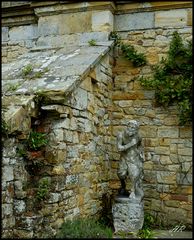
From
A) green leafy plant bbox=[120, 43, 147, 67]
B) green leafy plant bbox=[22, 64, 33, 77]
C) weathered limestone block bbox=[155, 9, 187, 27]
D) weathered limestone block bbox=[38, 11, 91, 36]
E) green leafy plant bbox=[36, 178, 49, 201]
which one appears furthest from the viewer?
weathered limestone block bbox=[38, 11, 91, 36]

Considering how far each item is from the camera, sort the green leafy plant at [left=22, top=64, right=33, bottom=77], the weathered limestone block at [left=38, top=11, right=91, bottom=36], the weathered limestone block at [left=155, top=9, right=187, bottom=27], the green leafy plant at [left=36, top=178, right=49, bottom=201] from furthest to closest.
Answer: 1. the weathered limestone block at [left=38, top=11, right=91, bottom=36]
2. the weathered limestone block at [left=155, top=9, right=187, bottom=27]
3. the green leafy plant at [left=22, top=64, right=33, bottom=77]
4. the green leafy plant at [left=36, top=178, right=49, bottom=201]

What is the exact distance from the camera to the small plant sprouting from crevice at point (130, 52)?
6.71 metres

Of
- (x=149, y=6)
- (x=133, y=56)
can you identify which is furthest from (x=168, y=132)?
(x=149, y=6)

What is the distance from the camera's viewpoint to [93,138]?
6.04 m

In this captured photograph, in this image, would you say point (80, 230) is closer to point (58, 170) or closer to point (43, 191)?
point (43, 191)

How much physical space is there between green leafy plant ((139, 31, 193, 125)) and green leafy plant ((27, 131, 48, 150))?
2271 mm

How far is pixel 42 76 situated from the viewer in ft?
18.4

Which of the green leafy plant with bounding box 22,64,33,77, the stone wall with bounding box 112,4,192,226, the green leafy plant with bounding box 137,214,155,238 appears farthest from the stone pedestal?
the green leafy plant with bounding box 22,64,33,77

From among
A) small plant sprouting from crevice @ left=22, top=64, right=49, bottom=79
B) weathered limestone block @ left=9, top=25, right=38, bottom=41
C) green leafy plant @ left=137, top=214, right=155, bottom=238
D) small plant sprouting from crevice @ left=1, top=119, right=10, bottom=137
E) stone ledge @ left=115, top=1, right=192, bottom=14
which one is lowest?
green leafy plant @ left=137, top=214, right=155, bottom=238

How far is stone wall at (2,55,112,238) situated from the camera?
15.6 feet

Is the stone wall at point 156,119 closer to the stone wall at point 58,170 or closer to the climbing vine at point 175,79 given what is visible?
the climbing vine at point 175,79

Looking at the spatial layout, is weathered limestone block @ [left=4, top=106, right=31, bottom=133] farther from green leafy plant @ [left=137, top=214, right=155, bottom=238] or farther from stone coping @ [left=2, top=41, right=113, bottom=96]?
green leafy plant @ [left=137, top=214, right=155, bottom=238]

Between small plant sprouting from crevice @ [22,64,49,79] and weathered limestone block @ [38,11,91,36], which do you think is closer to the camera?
small plant sprouting from crevice @ [22,64,49,79]

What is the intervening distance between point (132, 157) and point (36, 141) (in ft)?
4.85
